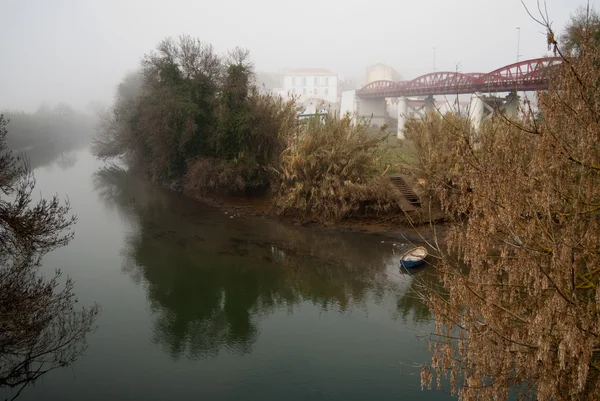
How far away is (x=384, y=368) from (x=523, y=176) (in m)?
8.09

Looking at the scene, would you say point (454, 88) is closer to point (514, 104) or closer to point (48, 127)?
point (514, 104)

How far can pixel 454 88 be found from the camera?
1711 inches

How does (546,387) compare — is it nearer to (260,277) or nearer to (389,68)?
(260,277)

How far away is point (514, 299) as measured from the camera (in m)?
7.30

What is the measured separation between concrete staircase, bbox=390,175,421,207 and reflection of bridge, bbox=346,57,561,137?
4540 millimetres

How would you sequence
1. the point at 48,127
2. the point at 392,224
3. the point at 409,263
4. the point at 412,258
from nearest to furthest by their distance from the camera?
the point at 409,263 < the point at 412,258 < the point at 392,224 < the point at 48,127

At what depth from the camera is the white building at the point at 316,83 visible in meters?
103

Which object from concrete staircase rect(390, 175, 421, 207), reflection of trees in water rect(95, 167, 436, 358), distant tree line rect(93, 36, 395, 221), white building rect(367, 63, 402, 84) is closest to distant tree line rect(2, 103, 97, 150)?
distant tree line rect(93, 36, 395, 221)

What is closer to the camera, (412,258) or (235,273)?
(412,258)

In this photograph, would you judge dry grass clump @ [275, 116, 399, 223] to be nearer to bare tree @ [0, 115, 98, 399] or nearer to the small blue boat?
the small blue boat

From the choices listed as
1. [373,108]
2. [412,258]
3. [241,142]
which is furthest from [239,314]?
[373,108]

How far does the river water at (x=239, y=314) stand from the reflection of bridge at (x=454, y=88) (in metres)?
7.96

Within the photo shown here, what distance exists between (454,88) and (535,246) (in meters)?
39.9

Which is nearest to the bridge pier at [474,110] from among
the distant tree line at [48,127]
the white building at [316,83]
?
the distant tree line at [48,127]
